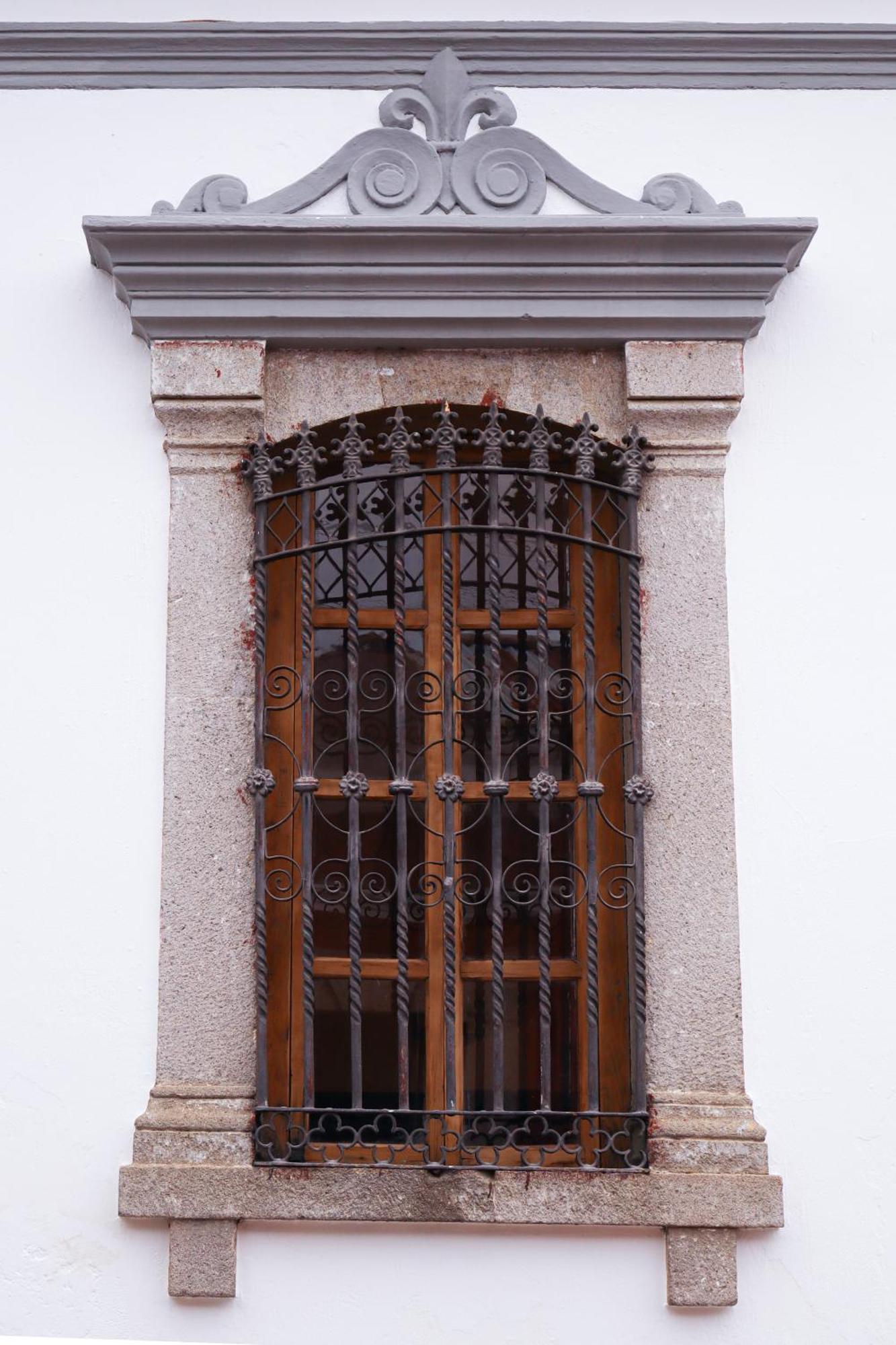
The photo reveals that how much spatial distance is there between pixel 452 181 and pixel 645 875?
6.08ft

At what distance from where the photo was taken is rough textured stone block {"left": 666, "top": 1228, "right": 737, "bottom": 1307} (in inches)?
127

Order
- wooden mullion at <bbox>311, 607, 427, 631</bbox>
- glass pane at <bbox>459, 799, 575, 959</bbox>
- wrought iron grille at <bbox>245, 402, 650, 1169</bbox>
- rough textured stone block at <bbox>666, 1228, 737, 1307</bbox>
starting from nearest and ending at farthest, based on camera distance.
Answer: rough textured stone block at <bbox>666, 1228, 737, 1307</bbox> → wrought iron grille at <bbox>245, 402, 650, 1169</bbox> → glass pane at <bbox>459, 799, 575, 959</bbox> → wooden mullion at <bbox>311, 607, 427, 631</bbox>

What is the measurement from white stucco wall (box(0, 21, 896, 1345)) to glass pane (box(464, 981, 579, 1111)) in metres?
0.34

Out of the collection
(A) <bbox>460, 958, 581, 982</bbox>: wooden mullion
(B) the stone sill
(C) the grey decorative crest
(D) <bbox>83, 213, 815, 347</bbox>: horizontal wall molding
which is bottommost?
(B) the stone sill

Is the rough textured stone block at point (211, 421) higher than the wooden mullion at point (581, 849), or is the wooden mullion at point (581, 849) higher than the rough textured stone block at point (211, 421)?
the rough textured stone block at point (211, 421)

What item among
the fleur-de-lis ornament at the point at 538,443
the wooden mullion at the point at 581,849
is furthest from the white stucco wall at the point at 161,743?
the fleur-de-lis ornament at the point at 538,443

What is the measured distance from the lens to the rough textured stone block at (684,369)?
138 inches

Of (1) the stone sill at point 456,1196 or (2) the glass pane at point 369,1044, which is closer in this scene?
(1) the stone sill at point 456,1196

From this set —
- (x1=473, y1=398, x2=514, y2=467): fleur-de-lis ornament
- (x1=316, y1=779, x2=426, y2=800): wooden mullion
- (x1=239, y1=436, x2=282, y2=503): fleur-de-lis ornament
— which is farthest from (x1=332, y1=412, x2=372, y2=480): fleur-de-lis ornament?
(x1=316, y1=779, x2=426, y2=800): wooden mullion

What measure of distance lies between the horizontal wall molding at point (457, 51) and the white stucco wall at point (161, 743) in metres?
0.05

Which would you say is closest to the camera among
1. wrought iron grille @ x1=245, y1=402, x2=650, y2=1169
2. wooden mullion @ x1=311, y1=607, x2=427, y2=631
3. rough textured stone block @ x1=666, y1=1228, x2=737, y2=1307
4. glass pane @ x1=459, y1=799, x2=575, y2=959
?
rough textured stone block @ x1=666, y1=1228, x2=737, y2=1307

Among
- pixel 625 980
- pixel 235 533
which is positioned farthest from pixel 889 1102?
pixel 235 533

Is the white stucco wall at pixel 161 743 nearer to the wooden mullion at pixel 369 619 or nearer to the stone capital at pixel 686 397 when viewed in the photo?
the stone capital at pixel 686 397

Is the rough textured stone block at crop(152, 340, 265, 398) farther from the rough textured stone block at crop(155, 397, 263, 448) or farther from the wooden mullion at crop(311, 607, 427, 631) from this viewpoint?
the wooden mullion at crop(311, 607, 427, 631)
